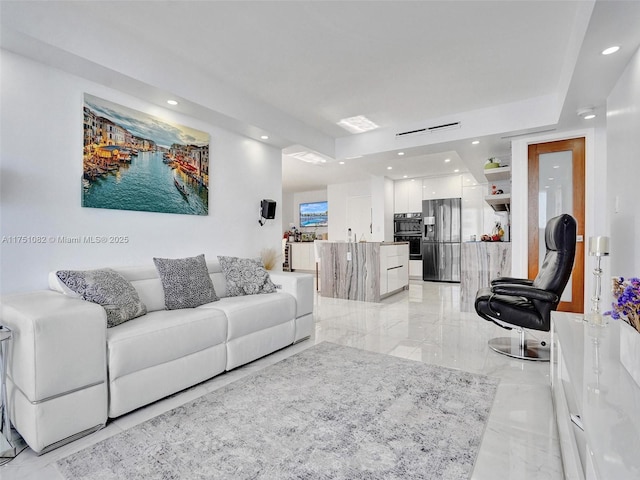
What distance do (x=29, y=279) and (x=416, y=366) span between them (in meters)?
2.91

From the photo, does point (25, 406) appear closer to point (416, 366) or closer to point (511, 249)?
point (416, 366)

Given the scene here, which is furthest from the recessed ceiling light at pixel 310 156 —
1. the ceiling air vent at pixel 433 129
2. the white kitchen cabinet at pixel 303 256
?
the white kitchen cabinet at pixel 303 256

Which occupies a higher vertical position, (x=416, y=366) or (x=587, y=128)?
(x=587, y=128)

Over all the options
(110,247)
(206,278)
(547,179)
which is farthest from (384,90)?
(110,247)

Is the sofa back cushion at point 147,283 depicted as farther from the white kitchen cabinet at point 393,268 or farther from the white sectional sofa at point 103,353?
the white kitchen cabinet at point 393,268

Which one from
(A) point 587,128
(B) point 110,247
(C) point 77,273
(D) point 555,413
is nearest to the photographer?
(D) point 555,413

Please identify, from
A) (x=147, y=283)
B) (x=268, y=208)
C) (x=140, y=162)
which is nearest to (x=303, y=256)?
(x=268, y=208)

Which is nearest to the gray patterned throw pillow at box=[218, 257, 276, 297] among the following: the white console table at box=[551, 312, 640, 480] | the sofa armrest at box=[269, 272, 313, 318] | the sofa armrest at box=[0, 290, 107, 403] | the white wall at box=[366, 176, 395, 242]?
the sofa armrest at box=[269, 272, 313, 318]

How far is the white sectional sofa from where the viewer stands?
159cm

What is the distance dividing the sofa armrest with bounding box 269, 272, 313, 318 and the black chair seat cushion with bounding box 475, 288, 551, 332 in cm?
159

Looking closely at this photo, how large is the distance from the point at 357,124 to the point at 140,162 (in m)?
2.90

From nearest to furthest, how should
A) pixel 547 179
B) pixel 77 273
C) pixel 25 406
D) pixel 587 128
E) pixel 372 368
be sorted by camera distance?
pixel 25 406 < pixel 77 273 < pixel 372 368 < pixel 587 128 < pixel 547 179

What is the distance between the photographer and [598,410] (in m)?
1.00

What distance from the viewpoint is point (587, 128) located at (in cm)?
396
